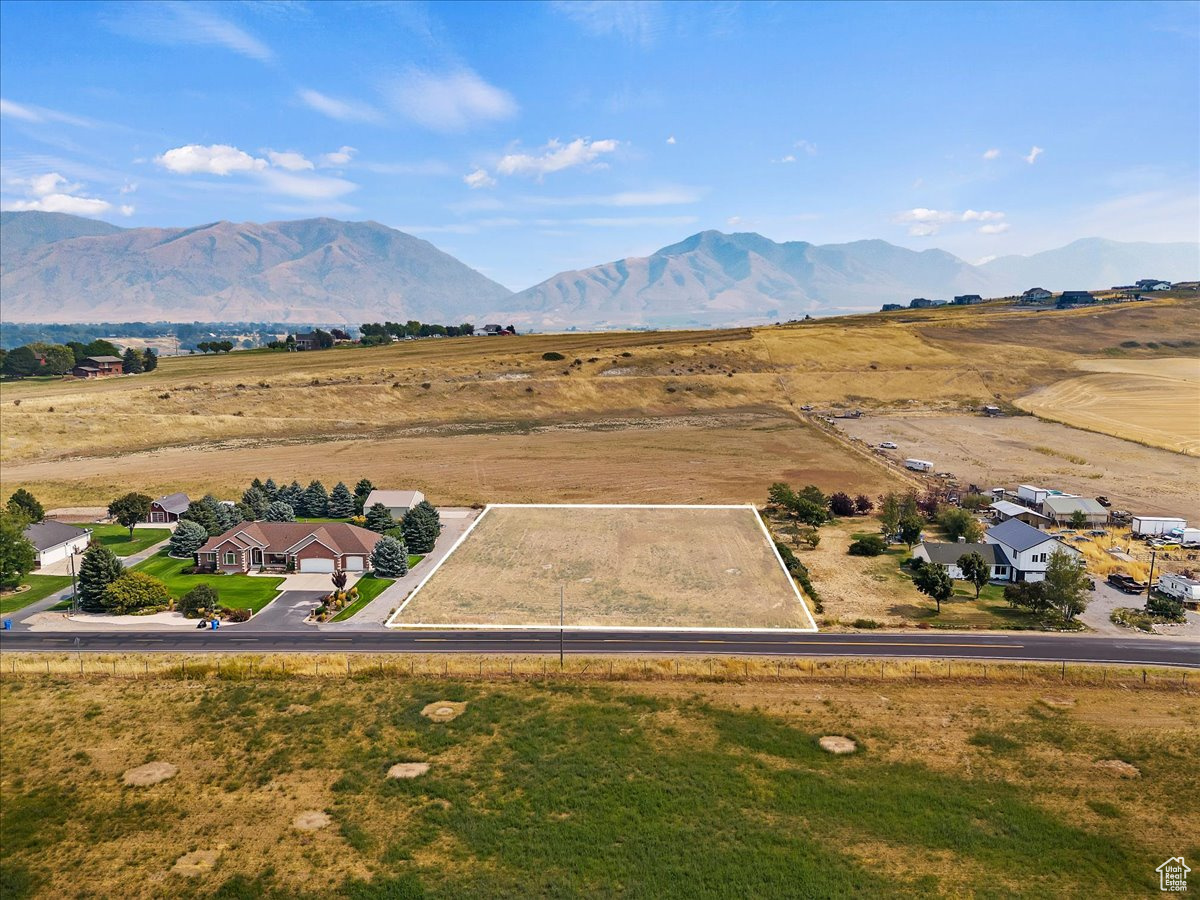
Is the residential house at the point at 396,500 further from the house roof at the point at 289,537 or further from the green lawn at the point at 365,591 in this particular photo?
the green lawn at the point at 365,591

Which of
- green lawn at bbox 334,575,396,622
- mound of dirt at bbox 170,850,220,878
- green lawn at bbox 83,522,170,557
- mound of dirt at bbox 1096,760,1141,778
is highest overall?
green lawn at bbox 83,522,170,557

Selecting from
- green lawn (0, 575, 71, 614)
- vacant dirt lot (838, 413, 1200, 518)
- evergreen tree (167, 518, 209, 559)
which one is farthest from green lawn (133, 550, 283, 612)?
vacant dirt lot (838, 413, 1200, 518)

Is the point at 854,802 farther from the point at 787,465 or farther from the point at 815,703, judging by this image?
the point at 787,465

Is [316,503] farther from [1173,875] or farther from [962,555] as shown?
[1173,875]

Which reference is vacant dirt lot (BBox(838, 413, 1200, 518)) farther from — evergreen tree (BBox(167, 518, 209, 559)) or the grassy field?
evergreen tree (BBox(167, 518, 209, 559))

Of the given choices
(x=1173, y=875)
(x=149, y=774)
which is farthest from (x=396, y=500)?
(x=1173, y=875)

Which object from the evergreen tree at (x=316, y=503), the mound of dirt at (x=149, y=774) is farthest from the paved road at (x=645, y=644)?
the evergreen tree at (x=316, y=503)
